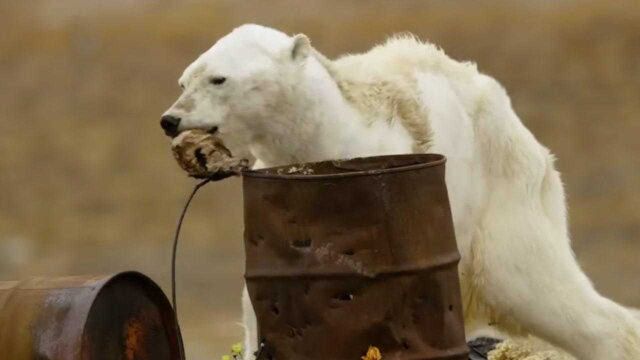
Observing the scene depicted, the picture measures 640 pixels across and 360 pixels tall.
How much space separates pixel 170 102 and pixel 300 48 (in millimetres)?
9882

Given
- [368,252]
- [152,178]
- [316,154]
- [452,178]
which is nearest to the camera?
[368,252]

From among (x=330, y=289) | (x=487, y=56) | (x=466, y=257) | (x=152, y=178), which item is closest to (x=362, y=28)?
(x=487, y=56)

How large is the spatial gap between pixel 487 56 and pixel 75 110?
373cm

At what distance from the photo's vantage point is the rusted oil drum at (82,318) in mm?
5828

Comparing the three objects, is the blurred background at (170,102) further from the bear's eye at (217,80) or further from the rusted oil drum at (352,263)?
the rusted oil drum at (352,263)

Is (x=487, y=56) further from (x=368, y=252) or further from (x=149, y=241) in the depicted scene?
(x=368, y=252)

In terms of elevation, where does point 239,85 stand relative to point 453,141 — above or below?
above

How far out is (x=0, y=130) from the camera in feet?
55.0

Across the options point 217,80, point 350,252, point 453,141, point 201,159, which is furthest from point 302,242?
point 453,141

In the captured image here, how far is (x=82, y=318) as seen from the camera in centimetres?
582

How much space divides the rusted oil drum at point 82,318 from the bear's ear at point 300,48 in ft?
3.11

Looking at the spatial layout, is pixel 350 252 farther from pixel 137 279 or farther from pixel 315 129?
pixel 315 129

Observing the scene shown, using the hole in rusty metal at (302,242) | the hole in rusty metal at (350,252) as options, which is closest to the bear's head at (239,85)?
the hole in rusty metal at (302,242)

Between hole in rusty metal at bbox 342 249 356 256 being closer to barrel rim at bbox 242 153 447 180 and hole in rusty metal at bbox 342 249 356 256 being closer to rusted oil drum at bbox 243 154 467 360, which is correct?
rusted oil drum at bbox 243 154 467 360
